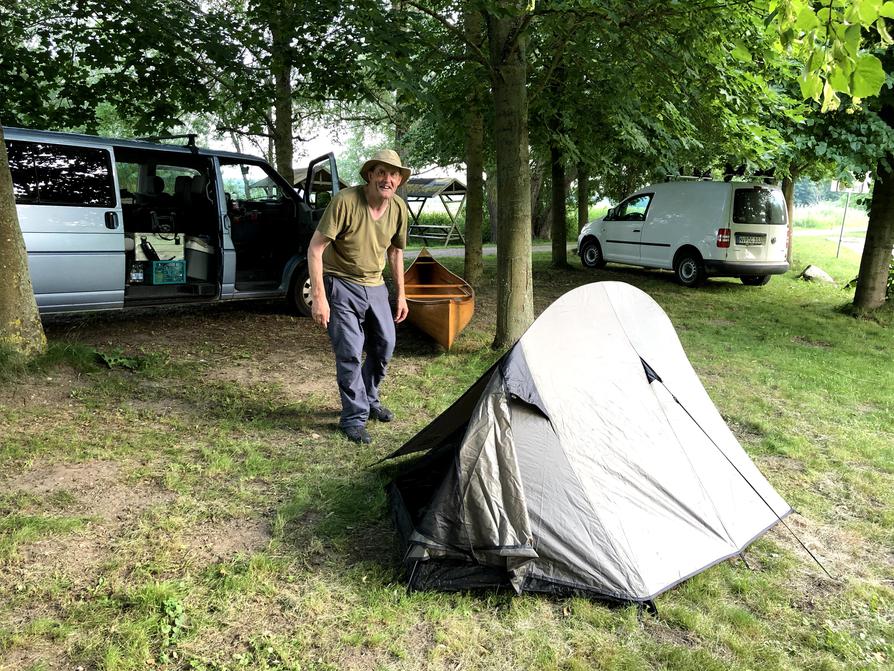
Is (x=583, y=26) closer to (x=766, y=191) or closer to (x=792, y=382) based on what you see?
(x=792, y=382)

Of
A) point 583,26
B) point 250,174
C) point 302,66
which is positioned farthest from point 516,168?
→ point 250,174

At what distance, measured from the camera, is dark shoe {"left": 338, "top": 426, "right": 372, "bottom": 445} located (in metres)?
4.45

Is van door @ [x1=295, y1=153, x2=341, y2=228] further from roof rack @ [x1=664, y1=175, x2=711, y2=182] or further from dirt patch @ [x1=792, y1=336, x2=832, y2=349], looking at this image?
roof rack @ [x1=664, y1=175, x2=711, y2=182]

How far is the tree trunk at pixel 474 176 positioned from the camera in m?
8.46

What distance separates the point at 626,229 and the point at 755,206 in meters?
2.83

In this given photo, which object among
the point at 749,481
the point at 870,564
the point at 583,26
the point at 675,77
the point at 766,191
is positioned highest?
the point at 583,26

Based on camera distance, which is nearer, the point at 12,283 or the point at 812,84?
the point at 812,84

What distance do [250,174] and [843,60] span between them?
22.0ft

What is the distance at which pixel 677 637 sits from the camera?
269 cm

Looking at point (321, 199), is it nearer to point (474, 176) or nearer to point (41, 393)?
point (474, 176)

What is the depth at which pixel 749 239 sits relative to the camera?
11570 millimetres

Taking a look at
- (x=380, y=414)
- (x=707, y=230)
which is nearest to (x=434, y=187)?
(x=707, y=230)

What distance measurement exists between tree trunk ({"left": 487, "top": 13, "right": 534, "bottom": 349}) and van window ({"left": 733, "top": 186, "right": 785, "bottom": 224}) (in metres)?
6.38

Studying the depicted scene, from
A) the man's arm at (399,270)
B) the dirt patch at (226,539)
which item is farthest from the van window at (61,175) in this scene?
the dirt patch at (226,539)
